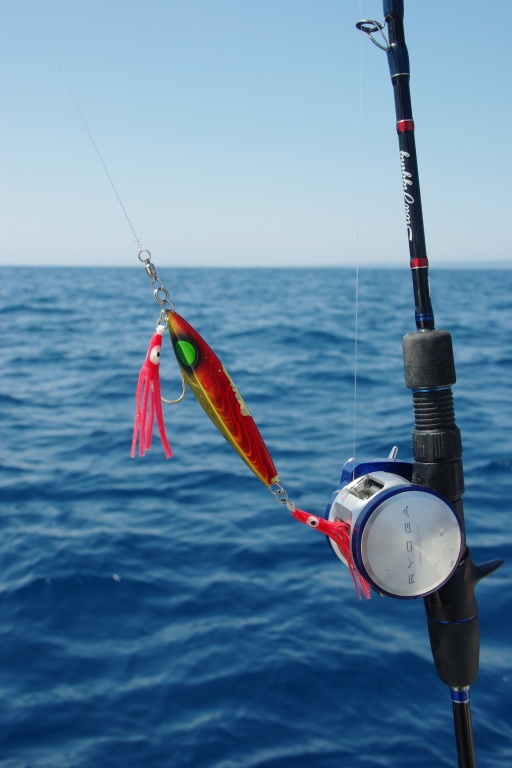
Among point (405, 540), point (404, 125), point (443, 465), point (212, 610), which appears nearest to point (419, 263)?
point (404, 125)

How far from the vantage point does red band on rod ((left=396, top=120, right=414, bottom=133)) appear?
1.86m

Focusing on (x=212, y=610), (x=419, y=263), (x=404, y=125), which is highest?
(x=404, y=125)

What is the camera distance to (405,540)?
1808 mm

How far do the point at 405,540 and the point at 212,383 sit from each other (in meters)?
0.61

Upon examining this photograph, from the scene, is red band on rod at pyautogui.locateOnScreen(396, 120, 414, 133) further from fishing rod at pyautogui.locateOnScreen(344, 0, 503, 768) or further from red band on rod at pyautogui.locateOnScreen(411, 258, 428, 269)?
red band on rod at pyautogui.locateOnScreen(411, 258, 428, 269)

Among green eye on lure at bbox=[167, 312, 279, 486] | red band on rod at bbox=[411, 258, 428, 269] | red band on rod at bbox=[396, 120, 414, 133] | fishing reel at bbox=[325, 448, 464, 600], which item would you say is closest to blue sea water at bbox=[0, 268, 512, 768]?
fishing reel at bbox=[325, 448, 464, 600]

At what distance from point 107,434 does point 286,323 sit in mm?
12723

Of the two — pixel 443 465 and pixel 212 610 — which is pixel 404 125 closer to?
pixel 443 465

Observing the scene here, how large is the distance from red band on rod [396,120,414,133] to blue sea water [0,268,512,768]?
2.64 metres

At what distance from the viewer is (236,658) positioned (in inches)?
161

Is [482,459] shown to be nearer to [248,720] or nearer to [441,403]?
[248,720]

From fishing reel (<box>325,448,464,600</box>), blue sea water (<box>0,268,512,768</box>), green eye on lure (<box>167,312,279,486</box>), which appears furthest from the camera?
blue sea water (<box>0,268,512,768</box>)

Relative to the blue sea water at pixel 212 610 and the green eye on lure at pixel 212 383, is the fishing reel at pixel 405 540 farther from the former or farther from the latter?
the blue sea water at pixel 212 610

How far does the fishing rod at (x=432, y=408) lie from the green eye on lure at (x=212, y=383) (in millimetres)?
387
